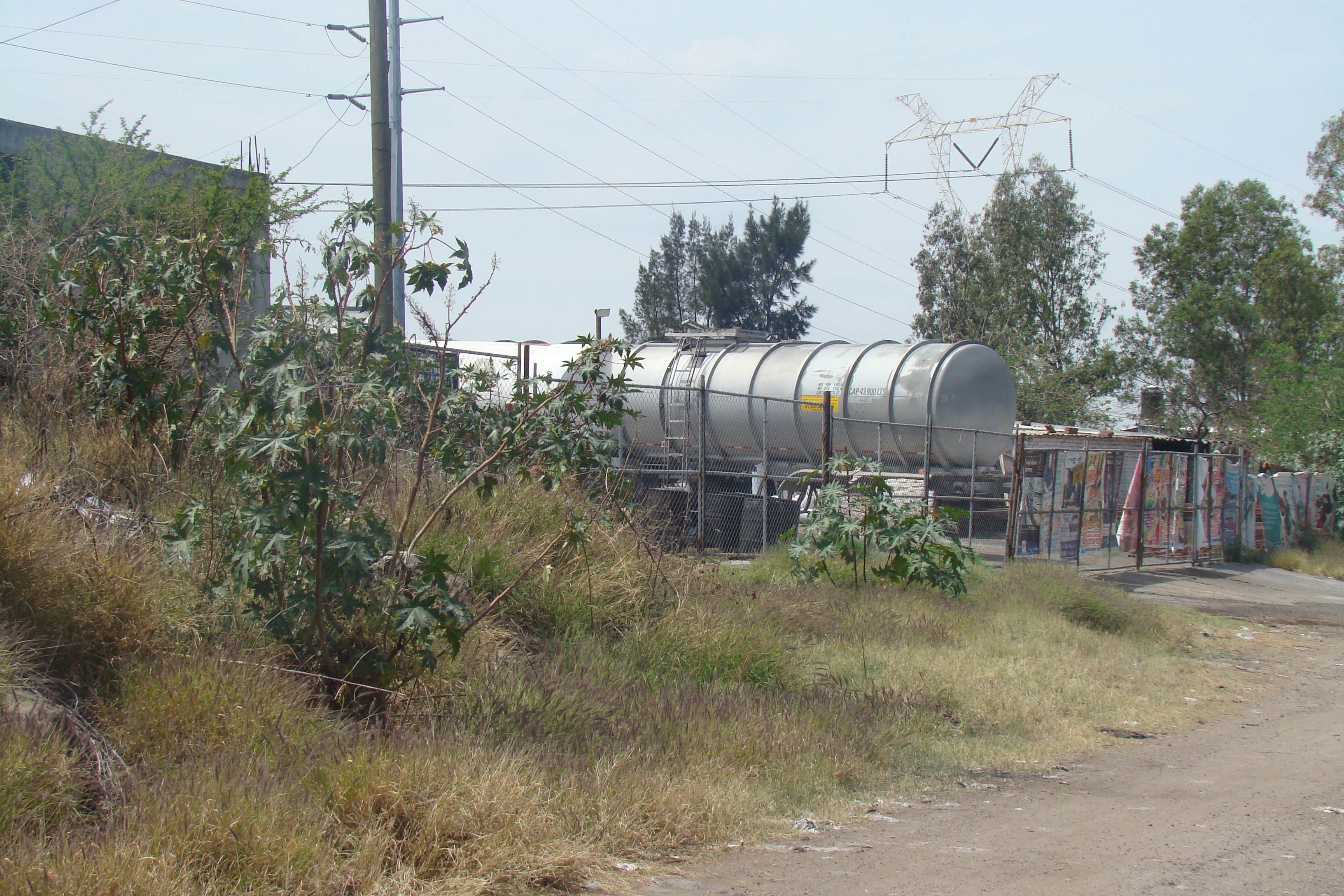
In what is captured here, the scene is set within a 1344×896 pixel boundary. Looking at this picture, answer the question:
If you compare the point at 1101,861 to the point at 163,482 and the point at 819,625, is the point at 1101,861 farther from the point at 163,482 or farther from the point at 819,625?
the point at 163,482

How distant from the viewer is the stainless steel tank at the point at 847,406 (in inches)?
672

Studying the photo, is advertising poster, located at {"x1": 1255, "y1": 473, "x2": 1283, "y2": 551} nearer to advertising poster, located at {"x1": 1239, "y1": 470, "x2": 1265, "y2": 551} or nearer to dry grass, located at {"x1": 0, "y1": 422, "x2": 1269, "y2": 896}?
advertising poster, located at {"x1": 1239, "y1": 470, "x2": 1265, "y2": 551}

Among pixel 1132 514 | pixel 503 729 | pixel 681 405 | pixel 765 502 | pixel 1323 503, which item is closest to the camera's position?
pixel 503 729

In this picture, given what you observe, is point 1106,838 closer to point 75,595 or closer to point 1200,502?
point 75,595

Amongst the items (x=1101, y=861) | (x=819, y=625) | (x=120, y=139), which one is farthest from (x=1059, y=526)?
(x=120, y=139)

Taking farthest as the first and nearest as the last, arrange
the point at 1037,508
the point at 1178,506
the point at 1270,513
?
the point at 1270,513
the point at 1178,506
the point at 1037,508

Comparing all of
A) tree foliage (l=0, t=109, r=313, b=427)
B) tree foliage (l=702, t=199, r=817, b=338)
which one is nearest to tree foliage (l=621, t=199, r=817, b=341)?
tree foliage (l=702, t=199, r=817, b=338)

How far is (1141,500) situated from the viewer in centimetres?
1738

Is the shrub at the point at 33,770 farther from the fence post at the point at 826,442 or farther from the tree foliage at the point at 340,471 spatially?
the fence post at the point at 826,442

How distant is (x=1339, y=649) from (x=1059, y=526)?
15.1 feet

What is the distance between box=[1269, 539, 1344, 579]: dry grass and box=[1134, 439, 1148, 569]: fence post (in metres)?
4.43

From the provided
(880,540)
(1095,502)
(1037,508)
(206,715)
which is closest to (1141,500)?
(1095,502)

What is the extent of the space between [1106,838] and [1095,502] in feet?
42.5

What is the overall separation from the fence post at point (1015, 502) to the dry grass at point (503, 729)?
16.7 feet
